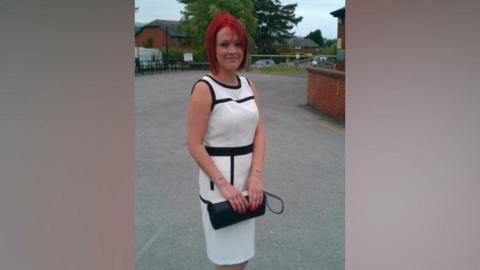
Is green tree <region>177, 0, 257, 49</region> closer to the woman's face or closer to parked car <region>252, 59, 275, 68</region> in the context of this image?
parked car <region>252, 59, 275, 68</region>

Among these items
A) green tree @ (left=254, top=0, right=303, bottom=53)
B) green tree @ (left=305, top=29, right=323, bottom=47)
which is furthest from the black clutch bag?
green tree @ (left=305, top=29, right=323, bottom=47)

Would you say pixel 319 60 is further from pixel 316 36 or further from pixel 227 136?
pixel 316 36

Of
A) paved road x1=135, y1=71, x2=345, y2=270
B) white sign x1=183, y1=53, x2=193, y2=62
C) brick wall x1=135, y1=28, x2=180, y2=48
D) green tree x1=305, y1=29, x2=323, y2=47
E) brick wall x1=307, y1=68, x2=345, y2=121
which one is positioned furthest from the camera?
green tree x1=305, y1=29, x2=323, y2=47

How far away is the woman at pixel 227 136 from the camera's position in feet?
7.05

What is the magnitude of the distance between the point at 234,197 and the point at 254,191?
0.35 ft

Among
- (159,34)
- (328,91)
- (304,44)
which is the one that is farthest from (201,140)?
(304,44)

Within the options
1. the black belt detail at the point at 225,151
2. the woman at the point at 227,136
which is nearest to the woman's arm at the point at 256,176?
the woman at the point at 227,136

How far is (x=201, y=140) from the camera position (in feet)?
7.15

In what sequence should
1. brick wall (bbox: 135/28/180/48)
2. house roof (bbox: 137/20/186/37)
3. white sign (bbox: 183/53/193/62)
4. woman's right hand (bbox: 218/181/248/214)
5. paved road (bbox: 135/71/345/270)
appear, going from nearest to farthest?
woman's right hand (bbox: 218/181/248/214), paved road (bbox: 135/71/345/270), white sign (bbox: 183/53/193/62), house roof (bbox: 137/20/186/37), brick wall (bbox: 135/28/180/48)

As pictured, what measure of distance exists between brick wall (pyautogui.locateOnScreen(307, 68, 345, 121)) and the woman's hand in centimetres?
775

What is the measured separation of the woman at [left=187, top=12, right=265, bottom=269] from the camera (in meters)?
2.15
